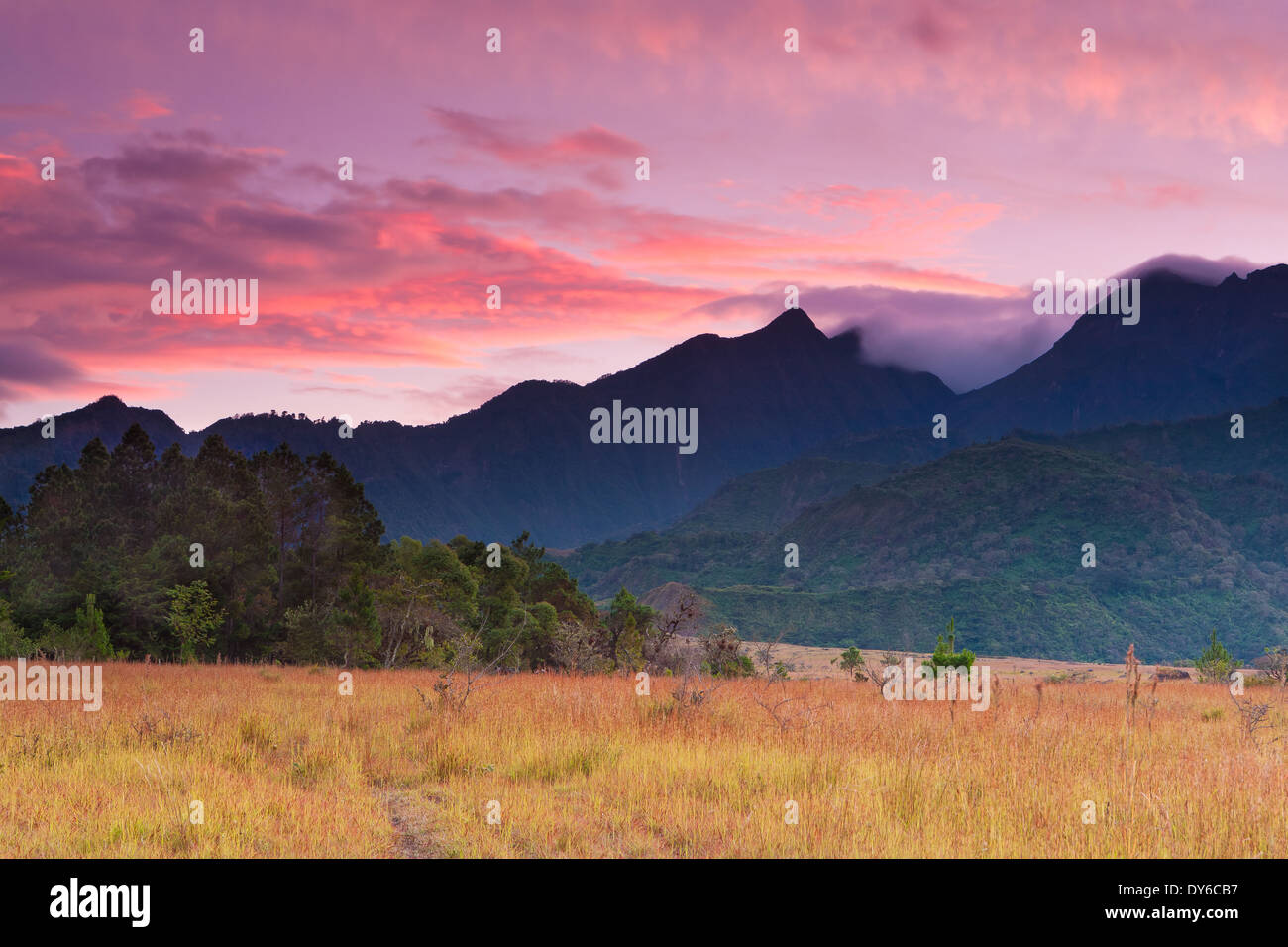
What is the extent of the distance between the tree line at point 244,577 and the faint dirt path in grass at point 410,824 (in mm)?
22493

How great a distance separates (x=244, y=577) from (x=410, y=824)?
40.5 m

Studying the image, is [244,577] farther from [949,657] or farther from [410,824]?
[410,824]

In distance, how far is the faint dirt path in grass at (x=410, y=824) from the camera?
7.19 m

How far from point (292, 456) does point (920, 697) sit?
45.8 m

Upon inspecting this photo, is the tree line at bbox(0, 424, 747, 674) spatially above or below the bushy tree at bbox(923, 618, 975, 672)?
above

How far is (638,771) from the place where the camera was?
9.49 m

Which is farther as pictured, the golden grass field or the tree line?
the tree line

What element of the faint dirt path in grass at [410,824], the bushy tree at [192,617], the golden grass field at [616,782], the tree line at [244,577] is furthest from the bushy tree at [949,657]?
the bushy tree at [192,617]

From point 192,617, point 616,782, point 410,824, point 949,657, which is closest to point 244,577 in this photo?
point 192,617

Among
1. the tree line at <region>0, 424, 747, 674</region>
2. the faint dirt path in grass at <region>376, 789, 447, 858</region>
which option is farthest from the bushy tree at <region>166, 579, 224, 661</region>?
the faint dirt path in grass at <region>376, 789, 447, 858</region>

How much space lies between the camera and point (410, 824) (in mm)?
8070

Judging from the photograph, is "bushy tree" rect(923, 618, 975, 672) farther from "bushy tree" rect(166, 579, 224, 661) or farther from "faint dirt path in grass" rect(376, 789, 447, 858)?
"bushy tree" rect(166, 579, 224, 661)

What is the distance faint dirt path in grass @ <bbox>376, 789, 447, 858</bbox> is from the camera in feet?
23.6

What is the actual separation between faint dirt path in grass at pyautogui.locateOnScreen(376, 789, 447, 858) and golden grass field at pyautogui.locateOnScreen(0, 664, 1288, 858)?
0.04 metres
